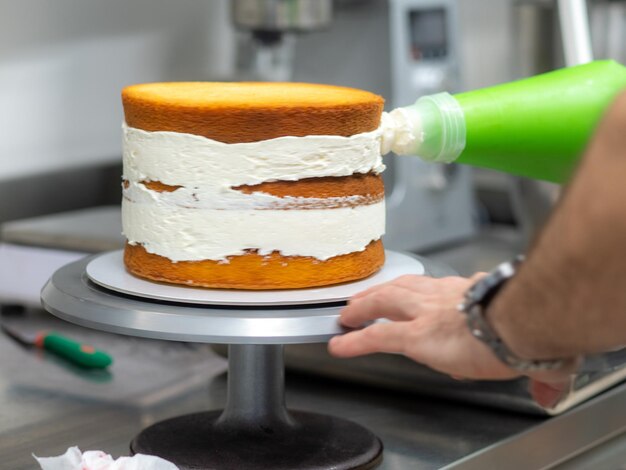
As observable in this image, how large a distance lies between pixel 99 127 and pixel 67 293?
119 centimetres

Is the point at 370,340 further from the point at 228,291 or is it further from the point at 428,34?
the point at 428,34

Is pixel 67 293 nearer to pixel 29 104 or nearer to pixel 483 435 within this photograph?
pixel 483 435

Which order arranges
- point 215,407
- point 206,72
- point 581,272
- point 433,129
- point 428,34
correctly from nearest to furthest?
point 581,272 < point 433,129 < point 215,407 < point 428,34 < point 206,72

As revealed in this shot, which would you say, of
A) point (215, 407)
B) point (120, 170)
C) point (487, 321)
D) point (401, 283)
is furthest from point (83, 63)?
point (487, 321)

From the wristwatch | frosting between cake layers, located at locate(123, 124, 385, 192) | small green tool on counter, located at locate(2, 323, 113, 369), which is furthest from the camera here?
small green tool on counter, located at locate(2, 323, 113, 369)

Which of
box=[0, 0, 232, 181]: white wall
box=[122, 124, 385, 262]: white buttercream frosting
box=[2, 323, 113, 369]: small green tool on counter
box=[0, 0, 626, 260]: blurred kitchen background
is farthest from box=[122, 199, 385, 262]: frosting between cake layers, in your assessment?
box=[0, 0, 232, 181]: white wall

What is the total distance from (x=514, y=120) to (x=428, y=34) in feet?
3.29

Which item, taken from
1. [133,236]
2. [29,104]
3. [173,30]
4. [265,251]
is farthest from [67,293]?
[173,30]

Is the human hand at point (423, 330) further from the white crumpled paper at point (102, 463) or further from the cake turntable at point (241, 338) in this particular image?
the white crumpled paper at point (102, 463)

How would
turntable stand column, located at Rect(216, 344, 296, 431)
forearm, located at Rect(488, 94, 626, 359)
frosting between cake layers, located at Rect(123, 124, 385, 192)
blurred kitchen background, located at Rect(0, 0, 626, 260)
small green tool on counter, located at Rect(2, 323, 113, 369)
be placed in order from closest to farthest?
1. forearm, located at Rect(488, 94, 626, 359)
2. frosting between cake layers, located at Rect(123, 124, 385, 192)
3. turntable stand column, located at Rect(216, 344, 296, 431)
4. small green tool on counter, located at Rect(2, 323, 113, 369)
5. blurred kitchen background, located at Rect(0, 0, 626, 260)

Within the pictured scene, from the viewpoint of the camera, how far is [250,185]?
2.97ft

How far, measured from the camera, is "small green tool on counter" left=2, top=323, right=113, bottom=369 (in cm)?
138

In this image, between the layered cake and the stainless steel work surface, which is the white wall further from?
the layered cake

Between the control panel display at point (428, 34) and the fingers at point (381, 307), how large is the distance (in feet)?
3.59
